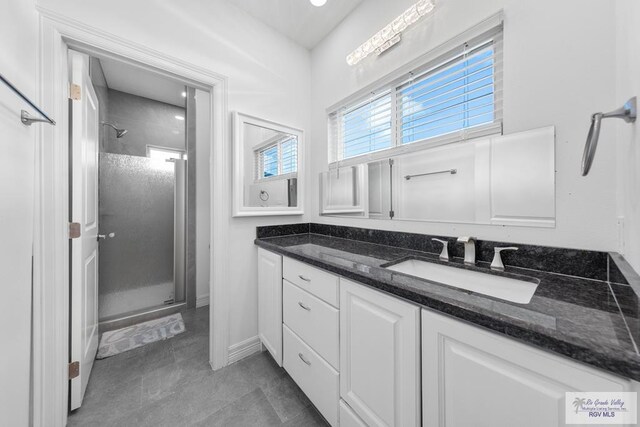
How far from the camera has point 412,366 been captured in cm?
75

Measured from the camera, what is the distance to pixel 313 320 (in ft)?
3.89

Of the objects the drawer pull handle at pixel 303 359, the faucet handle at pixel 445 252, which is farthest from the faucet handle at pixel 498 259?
the drawer pull handle at pixel 303 359

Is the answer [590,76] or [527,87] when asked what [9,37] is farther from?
[590,76]

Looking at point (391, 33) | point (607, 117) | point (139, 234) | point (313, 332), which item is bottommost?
point (313, 332)

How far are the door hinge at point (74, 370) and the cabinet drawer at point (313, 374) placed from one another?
1.12 m

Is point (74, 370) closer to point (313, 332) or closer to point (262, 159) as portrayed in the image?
point (313, 332)

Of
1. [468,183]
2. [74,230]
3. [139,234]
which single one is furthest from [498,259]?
[139,234]

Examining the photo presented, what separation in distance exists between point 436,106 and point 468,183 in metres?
0.50

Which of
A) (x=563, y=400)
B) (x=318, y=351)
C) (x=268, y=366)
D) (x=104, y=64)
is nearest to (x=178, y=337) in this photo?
(x=268, y=366)

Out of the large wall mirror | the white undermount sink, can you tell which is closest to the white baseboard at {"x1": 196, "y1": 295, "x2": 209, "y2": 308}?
the large wall mirror

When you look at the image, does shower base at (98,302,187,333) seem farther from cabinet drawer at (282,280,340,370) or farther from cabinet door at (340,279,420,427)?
cabinet door at (340,279,420,427)

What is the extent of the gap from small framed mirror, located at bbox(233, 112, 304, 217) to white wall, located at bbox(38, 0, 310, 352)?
0.09m

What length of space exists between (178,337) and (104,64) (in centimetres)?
265

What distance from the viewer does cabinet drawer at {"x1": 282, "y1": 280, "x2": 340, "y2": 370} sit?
1063mm
